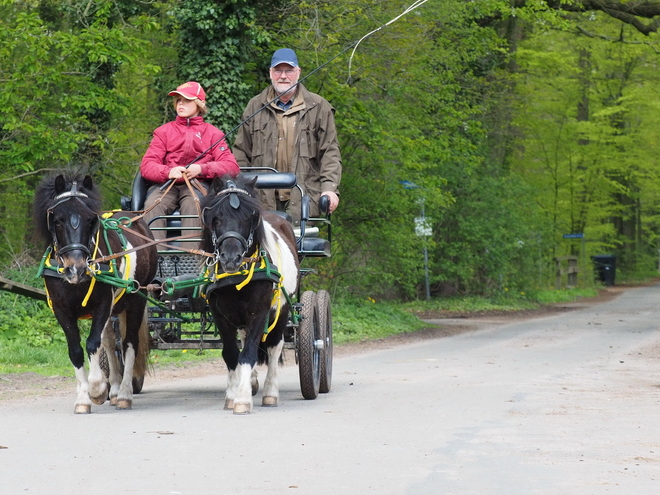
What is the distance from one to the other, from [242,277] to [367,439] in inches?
72.6

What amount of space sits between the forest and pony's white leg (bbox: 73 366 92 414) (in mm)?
1252

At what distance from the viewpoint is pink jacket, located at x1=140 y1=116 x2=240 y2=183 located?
32.9 feet

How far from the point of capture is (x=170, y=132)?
33.2 ft

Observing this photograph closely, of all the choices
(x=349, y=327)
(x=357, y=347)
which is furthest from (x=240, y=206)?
(x=349, y=327)

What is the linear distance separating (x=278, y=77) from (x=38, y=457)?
526 centimetres

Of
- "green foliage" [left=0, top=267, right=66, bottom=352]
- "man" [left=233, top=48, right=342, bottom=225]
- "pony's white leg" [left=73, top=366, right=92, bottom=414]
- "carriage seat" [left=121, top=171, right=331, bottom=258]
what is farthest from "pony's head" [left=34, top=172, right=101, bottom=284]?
"green foliage" [left=0, top=267, right=66, bottom=352]

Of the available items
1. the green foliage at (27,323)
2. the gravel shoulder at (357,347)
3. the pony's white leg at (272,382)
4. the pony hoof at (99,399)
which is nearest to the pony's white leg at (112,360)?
the gravel shoulder at (357,347)

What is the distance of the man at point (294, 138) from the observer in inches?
427

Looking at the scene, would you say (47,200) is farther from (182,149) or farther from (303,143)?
(303,143)

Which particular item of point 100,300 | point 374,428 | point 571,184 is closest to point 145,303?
point 100,300

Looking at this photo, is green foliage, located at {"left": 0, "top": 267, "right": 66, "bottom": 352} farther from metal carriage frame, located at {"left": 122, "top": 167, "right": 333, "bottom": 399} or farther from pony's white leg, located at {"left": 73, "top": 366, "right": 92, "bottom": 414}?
pony's white leg, located at {"left": 73, "top": 366, "right": 92, "bottom": 414}

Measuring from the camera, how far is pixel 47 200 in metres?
8.48

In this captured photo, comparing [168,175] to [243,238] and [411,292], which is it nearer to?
[243,238]

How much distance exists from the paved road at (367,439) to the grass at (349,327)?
233cm
